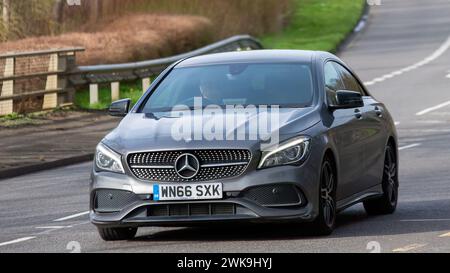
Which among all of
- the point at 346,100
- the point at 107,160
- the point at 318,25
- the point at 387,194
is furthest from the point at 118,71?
the point at 318,25

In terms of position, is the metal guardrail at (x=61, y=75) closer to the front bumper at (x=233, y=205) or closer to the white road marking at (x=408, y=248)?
the front bumper at (x=233, y=205)

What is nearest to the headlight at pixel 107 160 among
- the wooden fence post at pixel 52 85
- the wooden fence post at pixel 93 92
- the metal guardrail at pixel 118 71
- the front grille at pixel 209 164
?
the front grille at pixel 209 164

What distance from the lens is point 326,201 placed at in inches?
496

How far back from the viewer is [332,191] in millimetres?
12836

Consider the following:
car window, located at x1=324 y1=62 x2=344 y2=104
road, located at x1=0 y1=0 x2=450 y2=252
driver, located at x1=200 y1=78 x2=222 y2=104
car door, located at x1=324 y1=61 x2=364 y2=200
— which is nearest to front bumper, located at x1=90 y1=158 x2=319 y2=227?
road, located at x1=0 y1=0 x2=450 y2=252

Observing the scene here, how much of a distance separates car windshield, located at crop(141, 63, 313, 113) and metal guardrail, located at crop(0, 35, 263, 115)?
48.5 feet

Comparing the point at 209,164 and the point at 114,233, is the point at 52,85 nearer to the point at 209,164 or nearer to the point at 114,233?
the point at 114,233

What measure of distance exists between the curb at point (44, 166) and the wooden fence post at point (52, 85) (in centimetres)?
676

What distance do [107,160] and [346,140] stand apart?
2.23m

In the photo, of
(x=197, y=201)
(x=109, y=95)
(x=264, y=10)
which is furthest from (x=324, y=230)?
(x=264, y=10)
